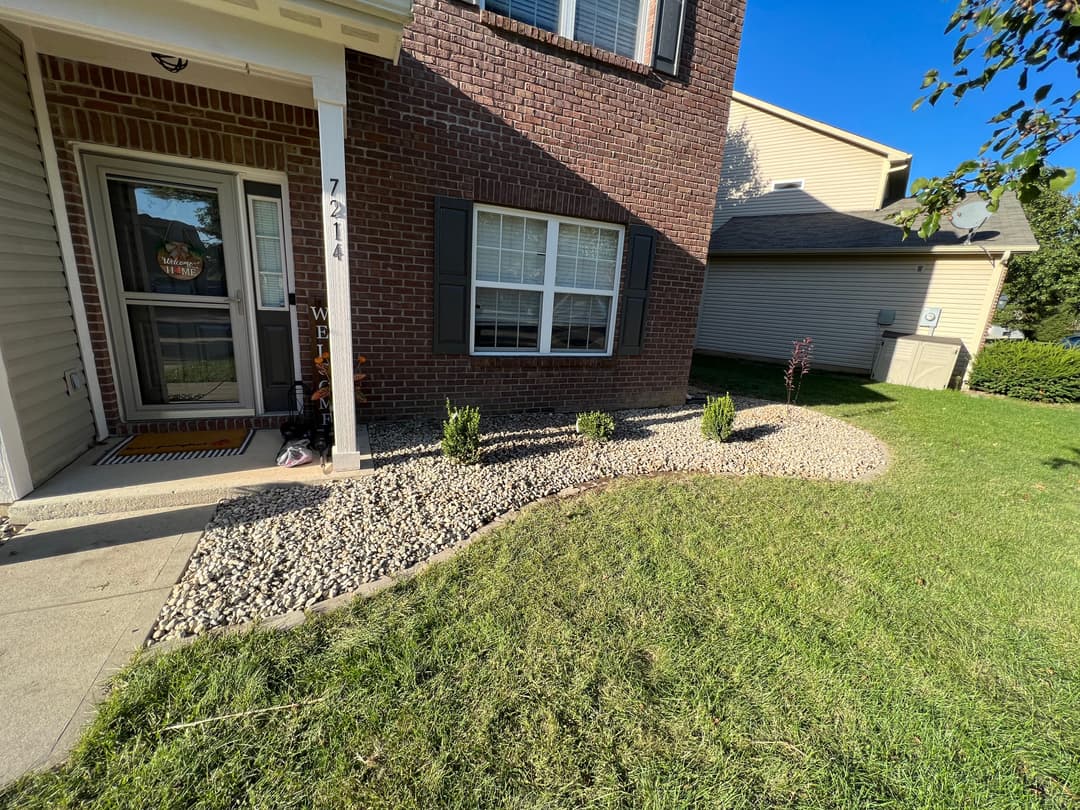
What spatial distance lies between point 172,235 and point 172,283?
0.41m

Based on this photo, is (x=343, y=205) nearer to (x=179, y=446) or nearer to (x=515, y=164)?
(x=515, y=164)

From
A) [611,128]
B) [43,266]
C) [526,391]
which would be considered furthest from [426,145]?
[43,266]

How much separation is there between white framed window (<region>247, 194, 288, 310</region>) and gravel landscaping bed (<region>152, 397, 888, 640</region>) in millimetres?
1567

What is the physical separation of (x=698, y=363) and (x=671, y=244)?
22.5ft

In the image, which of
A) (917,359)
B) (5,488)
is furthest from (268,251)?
(917,359)

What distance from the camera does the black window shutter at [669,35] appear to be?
4953 mm

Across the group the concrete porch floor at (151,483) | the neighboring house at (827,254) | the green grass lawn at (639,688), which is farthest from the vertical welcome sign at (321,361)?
the neighboring house at (827,254)

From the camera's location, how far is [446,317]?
15.3 ft

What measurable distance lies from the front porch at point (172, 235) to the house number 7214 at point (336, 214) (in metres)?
0.01

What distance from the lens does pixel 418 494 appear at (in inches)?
132

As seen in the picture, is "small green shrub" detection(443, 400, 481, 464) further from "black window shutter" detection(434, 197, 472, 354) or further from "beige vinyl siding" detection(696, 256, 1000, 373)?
"beige vinyl siding" detection(696, 256, 1000, 373)

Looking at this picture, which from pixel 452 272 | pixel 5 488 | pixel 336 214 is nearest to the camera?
pixel 5 488

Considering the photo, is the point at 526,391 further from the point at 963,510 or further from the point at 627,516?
the point at 963,510

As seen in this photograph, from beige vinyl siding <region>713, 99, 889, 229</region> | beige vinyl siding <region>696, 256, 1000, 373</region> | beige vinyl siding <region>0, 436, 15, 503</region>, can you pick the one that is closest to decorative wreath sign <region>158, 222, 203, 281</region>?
beige vinyl siding <region>0, 436, 15, 503</region>
